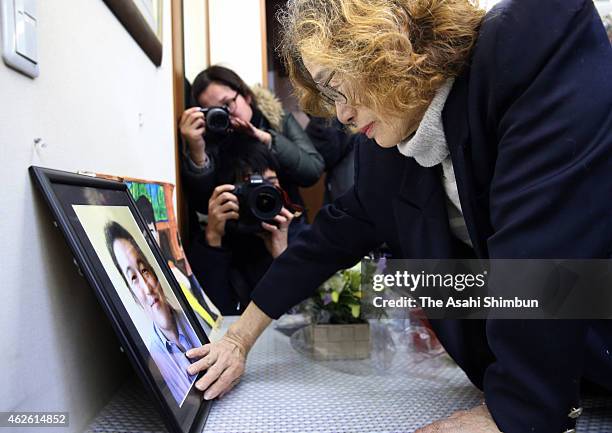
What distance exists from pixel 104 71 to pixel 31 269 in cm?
35

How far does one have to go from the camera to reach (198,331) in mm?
673

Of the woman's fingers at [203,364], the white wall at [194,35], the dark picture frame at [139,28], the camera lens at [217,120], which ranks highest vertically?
the white wall at [194,35]

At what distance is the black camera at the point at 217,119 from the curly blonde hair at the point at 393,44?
0.62 m

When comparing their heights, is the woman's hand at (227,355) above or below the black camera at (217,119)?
below

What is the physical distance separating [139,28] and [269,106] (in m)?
0.55

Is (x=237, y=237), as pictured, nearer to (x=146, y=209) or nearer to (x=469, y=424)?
(x=146, y=209)

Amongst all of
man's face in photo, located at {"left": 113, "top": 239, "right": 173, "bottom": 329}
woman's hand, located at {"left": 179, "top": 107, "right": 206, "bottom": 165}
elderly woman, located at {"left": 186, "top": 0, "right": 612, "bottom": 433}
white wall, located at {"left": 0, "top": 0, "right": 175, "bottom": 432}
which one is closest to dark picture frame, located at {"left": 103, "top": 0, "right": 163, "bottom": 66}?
white wall, located at {"left": 0, "top": 0, "right": 175, "bottom": 432}

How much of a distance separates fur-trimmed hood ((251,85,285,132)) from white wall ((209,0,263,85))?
0.21m

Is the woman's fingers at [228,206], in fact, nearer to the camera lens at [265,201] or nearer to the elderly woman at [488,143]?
the camera lens at [265,201]

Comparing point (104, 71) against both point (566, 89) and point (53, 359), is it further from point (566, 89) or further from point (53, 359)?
point (566, 89)

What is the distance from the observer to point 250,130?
4.01 ft

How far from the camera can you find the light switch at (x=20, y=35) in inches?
15.7

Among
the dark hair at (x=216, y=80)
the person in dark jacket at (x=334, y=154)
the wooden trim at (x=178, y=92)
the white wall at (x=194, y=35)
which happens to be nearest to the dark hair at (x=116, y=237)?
the wooden trim at (x=178, y=92)

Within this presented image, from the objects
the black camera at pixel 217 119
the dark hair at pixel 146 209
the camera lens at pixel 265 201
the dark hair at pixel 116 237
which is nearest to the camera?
the dark hair at pixel 116 237
